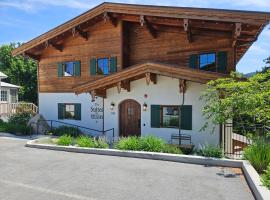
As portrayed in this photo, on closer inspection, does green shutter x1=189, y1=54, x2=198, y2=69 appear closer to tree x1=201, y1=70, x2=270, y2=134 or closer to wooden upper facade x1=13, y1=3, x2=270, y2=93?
wooden upper facade x1=13, y1=3, x2=270, y2=93

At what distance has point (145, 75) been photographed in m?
→ 14.0

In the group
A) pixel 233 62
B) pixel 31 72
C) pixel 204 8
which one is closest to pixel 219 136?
pixel 233 62

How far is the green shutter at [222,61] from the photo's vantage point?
13516mm

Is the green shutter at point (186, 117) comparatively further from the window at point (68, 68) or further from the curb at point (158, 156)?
the window at point (68, 68)

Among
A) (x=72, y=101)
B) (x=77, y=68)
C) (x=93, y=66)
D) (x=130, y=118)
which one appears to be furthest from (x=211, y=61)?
(x=72, y=101)

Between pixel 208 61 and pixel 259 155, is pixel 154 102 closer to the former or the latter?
pixel 208 61

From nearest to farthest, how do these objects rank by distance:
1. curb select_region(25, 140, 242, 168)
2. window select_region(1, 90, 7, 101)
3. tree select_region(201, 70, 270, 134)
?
1. tree select_region(201, 70, 270, 134)
2. curb select_region(25, 140, 242, 168)
3. window select_region(1, 90, 7, 101)

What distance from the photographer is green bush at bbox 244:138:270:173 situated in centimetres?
813

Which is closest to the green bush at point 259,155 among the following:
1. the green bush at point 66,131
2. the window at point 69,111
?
the green bush at point 66,131

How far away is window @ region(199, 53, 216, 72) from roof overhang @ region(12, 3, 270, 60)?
4.50 ft

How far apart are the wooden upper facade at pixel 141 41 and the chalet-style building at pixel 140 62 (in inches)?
1.8

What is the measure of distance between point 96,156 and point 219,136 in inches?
228

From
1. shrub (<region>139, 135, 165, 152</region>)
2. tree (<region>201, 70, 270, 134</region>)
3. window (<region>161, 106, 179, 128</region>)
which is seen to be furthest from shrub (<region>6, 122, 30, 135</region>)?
tree (<region>201, 70, 270, 134</region>)

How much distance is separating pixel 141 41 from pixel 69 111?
262 inches
